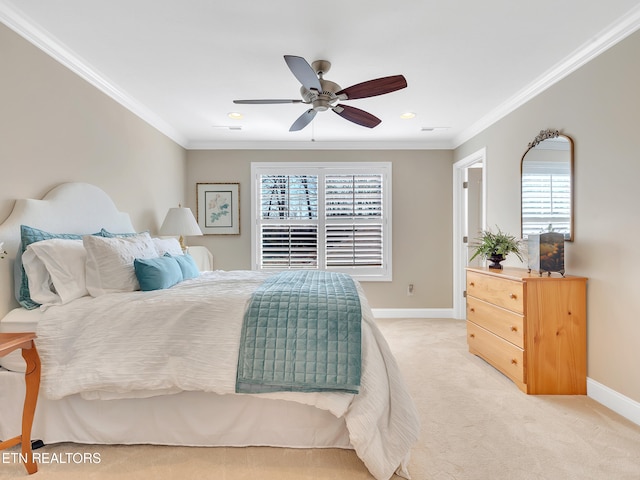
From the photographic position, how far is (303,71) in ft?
6.78

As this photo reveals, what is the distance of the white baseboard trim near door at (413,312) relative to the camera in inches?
190

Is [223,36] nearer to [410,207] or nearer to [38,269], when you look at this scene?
[38,269]

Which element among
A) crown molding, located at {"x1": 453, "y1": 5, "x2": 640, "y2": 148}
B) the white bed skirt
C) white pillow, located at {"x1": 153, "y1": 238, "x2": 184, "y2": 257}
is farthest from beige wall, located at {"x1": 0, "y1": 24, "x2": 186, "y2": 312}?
crown molding, located at {"x1": 453, "y1": 5, "x2": 640, "y2": 148}

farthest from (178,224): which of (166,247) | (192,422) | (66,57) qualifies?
(192,422)

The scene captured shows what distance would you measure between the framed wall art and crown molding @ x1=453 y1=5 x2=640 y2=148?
3276 mm

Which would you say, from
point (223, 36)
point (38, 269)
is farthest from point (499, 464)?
point (223, 36)

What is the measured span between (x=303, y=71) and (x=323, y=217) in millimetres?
2892

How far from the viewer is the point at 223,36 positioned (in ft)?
7.40

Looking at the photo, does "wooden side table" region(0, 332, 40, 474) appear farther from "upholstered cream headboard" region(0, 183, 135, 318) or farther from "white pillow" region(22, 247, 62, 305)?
"upholstered cream headboard" region(0, 183, 135, 318)

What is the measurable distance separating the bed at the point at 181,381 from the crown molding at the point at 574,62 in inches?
92.1

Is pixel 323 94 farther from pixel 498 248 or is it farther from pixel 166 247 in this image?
pixel 498 248

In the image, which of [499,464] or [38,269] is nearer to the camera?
[499,464]

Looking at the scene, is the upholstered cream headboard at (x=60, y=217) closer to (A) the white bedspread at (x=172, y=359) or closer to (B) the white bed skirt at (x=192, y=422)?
(A) the white bedspread at (x=172, y=359)

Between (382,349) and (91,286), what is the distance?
1767 mm
